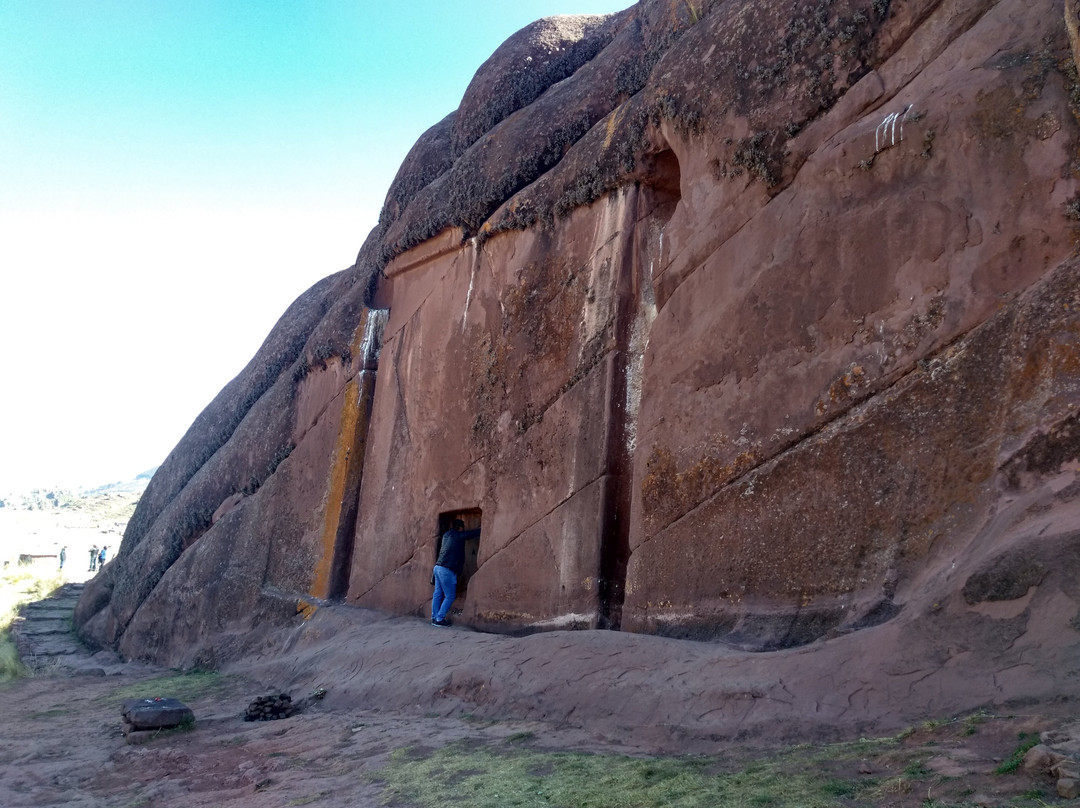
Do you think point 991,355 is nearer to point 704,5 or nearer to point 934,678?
point 934,678

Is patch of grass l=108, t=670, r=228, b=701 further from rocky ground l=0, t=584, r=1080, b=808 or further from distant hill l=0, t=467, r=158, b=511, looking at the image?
distant hill l=0, t=467, r=158, b=511

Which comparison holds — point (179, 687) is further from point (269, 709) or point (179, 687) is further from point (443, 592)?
point (443, 592)

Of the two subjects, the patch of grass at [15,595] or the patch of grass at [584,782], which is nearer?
the patch of grass at [584,782]

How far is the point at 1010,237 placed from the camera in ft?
15.9

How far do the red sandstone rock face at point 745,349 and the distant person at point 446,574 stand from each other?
0.84ft

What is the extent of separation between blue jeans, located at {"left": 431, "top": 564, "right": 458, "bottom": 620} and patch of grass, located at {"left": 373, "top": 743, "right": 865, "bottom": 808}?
3366 millimetres

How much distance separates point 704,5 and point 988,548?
A: 5.83 m

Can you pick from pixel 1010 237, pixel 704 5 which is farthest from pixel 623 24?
pixel 1010 237

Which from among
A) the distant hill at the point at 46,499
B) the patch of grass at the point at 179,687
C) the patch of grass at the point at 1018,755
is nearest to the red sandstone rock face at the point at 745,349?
the patch of grass at the point at 1018,755

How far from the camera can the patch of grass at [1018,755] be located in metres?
3.06

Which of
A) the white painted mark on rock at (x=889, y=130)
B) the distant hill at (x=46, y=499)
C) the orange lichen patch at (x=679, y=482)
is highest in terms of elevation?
the white painted mark on rock at (x=889, y=130)

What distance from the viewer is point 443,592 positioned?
8.73 metres

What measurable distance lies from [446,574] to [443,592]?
0.18 metres

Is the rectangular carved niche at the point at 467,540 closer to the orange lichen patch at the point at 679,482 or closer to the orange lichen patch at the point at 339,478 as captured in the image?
the orange lichen patch at the point at 339,478
